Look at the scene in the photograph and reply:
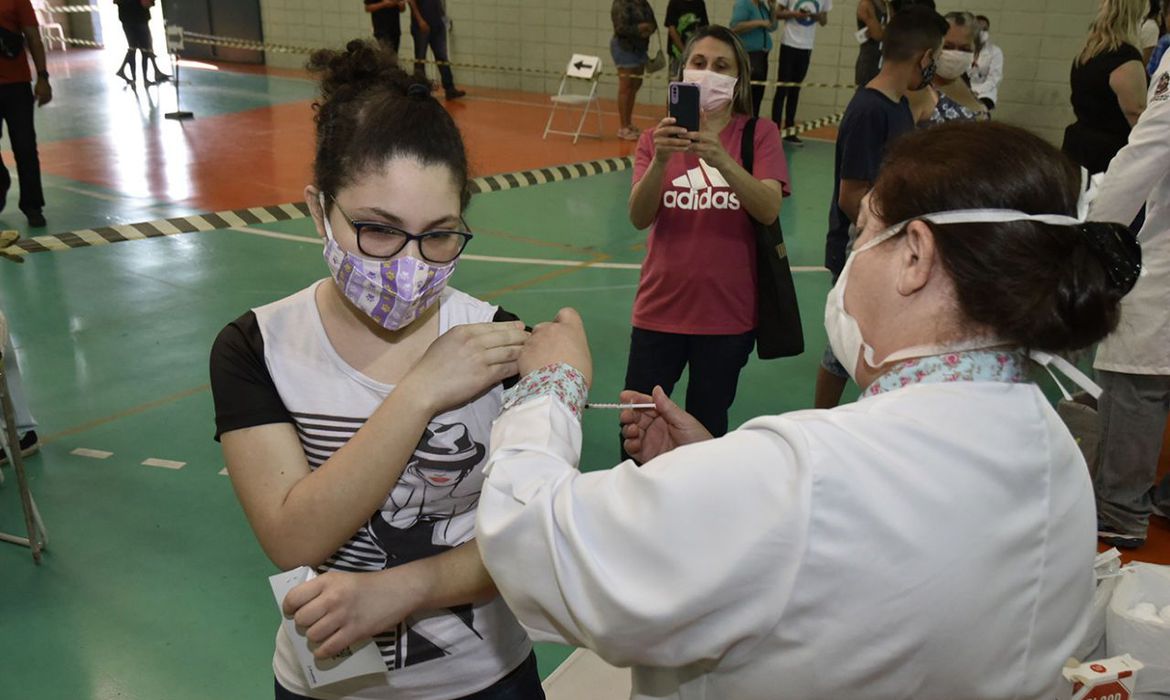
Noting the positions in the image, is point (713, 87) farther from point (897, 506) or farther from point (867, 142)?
point (897, 506)

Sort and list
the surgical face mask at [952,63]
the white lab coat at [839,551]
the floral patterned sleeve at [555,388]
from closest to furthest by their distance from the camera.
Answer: the white lab coat at [839,551] → the floral patterned sleeve at [555,388] → the surgical face mask at [952,63]

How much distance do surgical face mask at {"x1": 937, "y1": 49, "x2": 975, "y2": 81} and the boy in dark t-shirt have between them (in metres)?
0.42

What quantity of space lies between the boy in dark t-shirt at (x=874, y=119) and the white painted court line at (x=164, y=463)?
9.75ft

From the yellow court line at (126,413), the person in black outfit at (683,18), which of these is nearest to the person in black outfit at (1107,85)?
the yellow court line at (126,413)

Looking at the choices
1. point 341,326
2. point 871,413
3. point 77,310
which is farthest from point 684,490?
point 77,310

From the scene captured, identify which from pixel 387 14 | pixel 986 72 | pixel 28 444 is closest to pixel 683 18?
pixel 986 72

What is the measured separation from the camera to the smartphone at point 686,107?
3.31 m

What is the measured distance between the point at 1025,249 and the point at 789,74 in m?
11.0

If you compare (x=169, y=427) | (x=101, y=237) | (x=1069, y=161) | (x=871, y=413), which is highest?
(x=1069, y=161)

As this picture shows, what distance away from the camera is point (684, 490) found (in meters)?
1.12

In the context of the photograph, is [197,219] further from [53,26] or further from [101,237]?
[53,26]

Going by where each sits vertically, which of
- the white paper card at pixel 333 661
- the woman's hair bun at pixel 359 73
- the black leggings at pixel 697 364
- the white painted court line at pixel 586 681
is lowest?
the white painted court line at pixel 586 681

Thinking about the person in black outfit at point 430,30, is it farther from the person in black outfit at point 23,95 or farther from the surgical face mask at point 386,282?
the surgical face mask at point 386,282

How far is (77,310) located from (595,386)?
11.3ft
